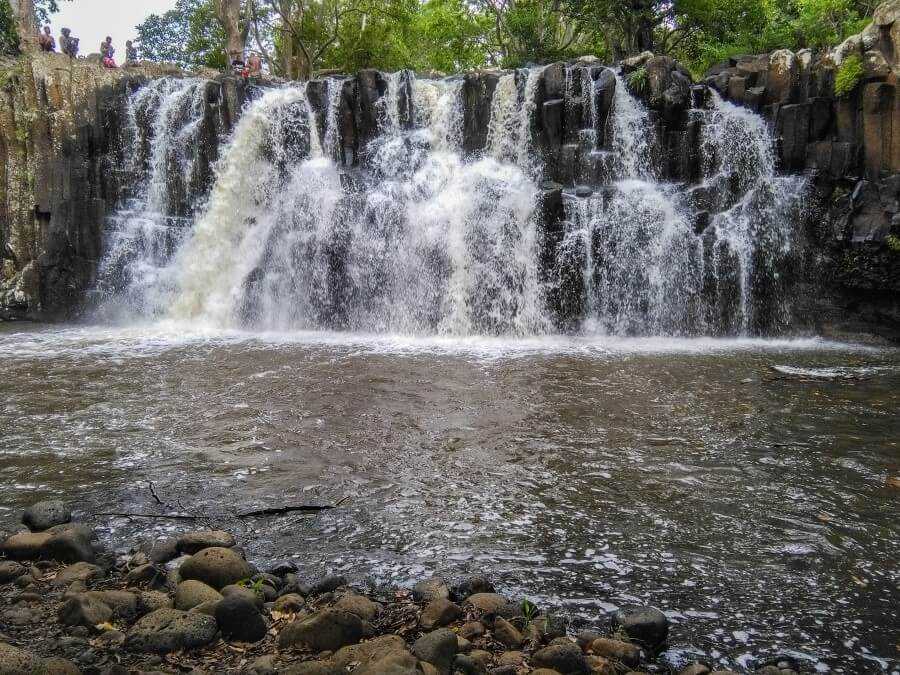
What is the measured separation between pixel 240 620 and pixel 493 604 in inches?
49.4

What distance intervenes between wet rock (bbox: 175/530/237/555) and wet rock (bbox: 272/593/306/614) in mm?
792

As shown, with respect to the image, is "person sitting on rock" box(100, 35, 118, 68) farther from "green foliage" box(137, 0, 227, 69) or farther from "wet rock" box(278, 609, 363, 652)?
"wet rock" box(278, 609, 363, 652)

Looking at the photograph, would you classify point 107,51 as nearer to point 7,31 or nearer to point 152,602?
point 7,31

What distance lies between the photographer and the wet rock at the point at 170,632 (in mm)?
3189

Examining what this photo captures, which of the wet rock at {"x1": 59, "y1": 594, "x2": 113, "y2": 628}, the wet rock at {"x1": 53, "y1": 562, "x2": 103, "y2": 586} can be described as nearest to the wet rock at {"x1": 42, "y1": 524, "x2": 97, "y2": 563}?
the wet rock at {"x1": 53, "y1": 562, "x2": 103, "y2": 586}

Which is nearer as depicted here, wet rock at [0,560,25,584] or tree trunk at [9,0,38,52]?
wet rock at [0,560,25,584]

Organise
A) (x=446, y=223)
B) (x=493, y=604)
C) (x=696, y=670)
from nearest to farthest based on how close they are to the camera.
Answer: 1. (x=696, y=670)
2. (x=493, y=604)
3. (x=446, y=223)

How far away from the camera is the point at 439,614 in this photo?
3488 millimetres

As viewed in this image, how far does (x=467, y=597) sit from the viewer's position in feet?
12.5

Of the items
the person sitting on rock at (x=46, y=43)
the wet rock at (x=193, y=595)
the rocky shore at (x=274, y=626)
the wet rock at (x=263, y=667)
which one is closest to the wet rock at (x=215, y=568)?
the rocky shore at (x=274, y=626)

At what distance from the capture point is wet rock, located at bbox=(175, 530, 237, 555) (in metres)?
4.29

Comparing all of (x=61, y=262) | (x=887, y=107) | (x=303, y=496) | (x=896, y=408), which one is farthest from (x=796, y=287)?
(x=61, y=262)

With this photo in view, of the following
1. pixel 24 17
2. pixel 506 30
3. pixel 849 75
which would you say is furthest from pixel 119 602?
pixel 506 30

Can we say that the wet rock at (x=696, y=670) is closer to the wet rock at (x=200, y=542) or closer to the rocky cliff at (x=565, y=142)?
the wet rock at (x=200, y=542)
